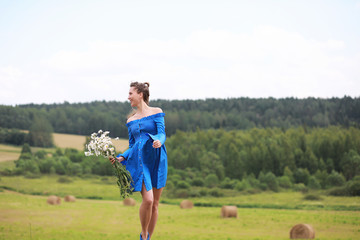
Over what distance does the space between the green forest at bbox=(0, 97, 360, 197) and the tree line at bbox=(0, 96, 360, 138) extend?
0.96ft

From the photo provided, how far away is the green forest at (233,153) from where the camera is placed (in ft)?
206

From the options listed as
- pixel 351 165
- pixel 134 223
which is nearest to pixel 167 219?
pixel 134 223

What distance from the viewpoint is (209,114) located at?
10975 centimetres

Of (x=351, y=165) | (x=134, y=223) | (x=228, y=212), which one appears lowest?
(x=134, y=223)

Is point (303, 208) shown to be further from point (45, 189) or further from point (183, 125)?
point (183, 125)

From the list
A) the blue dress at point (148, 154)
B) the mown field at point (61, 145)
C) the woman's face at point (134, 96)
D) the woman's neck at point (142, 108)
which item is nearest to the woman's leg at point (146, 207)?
the blue dress at point (148, 154)

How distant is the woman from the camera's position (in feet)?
22.3

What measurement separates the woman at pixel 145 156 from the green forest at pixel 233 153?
45895mm

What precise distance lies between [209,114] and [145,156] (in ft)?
338

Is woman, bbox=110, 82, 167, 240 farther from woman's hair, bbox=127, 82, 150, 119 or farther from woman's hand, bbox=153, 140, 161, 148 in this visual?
woman's hand, bbox=153, 140, 161, 148

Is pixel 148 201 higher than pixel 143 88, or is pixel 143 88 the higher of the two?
pixel 143 88

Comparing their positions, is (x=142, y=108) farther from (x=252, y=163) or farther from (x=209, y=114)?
(x=209, y=114)

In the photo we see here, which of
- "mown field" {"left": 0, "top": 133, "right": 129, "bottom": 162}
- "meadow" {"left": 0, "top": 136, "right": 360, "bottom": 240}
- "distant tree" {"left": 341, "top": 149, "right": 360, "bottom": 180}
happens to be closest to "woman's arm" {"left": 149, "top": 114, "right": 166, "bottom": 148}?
"meadow" {"left": 0, "top": 136, "right": 360, "bottom": 240}

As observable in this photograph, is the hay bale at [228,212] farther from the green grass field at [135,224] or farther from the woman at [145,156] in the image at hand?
the woman at [145,156]
